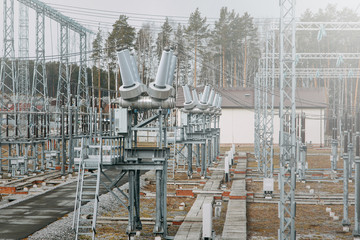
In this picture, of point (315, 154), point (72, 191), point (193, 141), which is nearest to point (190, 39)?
point (315, 154)

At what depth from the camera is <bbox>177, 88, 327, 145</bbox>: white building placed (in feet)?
175

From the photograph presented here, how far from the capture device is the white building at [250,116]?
53438 mm

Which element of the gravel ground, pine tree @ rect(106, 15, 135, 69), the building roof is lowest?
the gravel ground

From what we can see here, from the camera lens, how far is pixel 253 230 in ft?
51.5

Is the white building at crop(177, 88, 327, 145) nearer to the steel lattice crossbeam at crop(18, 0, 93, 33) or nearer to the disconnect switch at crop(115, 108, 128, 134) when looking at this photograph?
the steel lattice crossbeam at crop(18, 0, 93, 33)

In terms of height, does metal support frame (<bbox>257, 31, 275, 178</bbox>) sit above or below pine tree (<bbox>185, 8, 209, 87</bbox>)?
below

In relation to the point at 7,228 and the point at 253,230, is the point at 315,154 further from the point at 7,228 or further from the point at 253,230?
the point at 7,228

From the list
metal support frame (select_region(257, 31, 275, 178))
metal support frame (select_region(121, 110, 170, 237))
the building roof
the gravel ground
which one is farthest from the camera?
the building roof

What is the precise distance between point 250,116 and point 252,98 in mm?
3062

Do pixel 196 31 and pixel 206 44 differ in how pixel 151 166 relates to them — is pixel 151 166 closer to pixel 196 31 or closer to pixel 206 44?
pixel 196 31

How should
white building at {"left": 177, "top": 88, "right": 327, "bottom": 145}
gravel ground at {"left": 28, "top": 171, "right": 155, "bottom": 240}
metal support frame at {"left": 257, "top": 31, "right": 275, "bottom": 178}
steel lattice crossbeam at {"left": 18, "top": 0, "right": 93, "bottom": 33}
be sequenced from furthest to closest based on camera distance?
1. white building at {"left": 177, "top": 88, "right": 327, "bottom": 145}
2. steel lattice crossbeam at {"left": 18, "top": 0, "right": 93, "bottom": 33}
3. metal support frame at {"left": 257, "top": 31, "right": 275, "bottom": 178}
4. gravel ground at {"left": 28, "top": 171, "right": 155, "bottom": 240}

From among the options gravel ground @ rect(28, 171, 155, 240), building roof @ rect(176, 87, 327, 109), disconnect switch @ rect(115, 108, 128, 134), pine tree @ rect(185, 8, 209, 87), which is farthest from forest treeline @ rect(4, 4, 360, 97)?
disconnect switch @ rect(115, 108, 128, 134)

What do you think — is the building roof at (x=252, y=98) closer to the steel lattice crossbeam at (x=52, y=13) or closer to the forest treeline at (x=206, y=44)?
the forest treeline at (x=206, y=44)

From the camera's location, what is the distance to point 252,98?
187 feet
